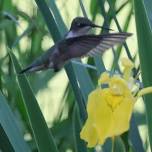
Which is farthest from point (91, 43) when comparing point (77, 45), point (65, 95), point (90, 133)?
point (65, 95)

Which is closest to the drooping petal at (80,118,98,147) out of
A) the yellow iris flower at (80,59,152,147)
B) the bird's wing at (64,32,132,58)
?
the yellow iris flower at (80,59,152,147)

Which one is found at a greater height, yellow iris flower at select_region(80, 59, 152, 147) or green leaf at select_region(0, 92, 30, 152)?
yellow iris flower at select_region(80, 59, 152, 147)

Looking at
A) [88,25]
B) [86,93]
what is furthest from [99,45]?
[86,93]

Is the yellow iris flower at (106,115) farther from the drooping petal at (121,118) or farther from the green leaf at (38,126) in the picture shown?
the green leaf at (38,126)

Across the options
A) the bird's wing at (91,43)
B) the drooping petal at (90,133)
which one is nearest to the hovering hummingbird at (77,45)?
the bird's wing at (91,43)

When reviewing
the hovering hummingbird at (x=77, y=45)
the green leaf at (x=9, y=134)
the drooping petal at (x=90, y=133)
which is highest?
the hovering hummingbird at (x=77, y=45)

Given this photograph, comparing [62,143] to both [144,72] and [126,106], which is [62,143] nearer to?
[144,72]

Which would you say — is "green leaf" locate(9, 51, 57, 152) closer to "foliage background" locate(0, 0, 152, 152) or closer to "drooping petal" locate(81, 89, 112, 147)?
"foliage background" locate(0, 0, 152, 152)

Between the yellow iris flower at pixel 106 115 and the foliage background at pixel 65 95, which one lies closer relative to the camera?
the yellow iris flower at pixel 106 115
